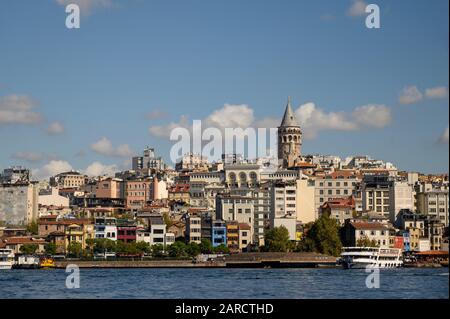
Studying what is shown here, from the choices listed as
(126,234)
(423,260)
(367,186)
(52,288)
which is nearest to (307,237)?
(423,260)

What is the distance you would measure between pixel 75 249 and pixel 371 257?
11.6 metres

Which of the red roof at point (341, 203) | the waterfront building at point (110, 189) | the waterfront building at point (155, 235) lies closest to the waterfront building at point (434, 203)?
the red roof at point (341, 203)

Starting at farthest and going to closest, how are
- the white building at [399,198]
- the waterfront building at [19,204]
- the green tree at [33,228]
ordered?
the waterfront building at [19,204] < the white building at [399,198] < the green tree at [33,228]

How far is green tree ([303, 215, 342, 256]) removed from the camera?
147ft

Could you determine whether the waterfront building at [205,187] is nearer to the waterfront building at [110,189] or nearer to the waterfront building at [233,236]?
the waterfront building at [110,189]

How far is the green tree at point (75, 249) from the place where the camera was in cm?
4500

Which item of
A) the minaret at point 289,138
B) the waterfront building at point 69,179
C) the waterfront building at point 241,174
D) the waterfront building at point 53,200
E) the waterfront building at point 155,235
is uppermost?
the minaret at point 289,138

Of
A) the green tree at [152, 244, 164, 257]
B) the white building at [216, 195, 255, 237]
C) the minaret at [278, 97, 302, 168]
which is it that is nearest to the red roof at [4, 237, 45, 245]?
the green tree at [152, 244, 164, 257]

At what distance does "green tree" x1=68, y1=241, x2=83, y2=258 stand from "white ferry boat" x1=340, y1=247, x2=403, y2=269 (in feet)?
33.3

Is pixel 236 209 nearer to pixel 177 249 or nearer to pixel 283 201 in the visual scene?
pixel 283 201

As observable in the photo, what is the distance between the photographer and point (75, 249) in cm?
4541

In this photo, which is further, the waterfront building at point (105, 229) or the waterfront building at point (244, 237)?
the waterfront building at point (244, 237)

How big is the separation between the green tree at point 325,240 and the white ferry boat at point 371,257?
91 cm

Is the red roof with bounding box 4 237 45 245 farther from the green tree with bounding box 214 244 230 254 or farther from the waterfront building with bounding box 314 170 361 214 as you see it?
the waterfront building with bounding box 314 170 361 214
